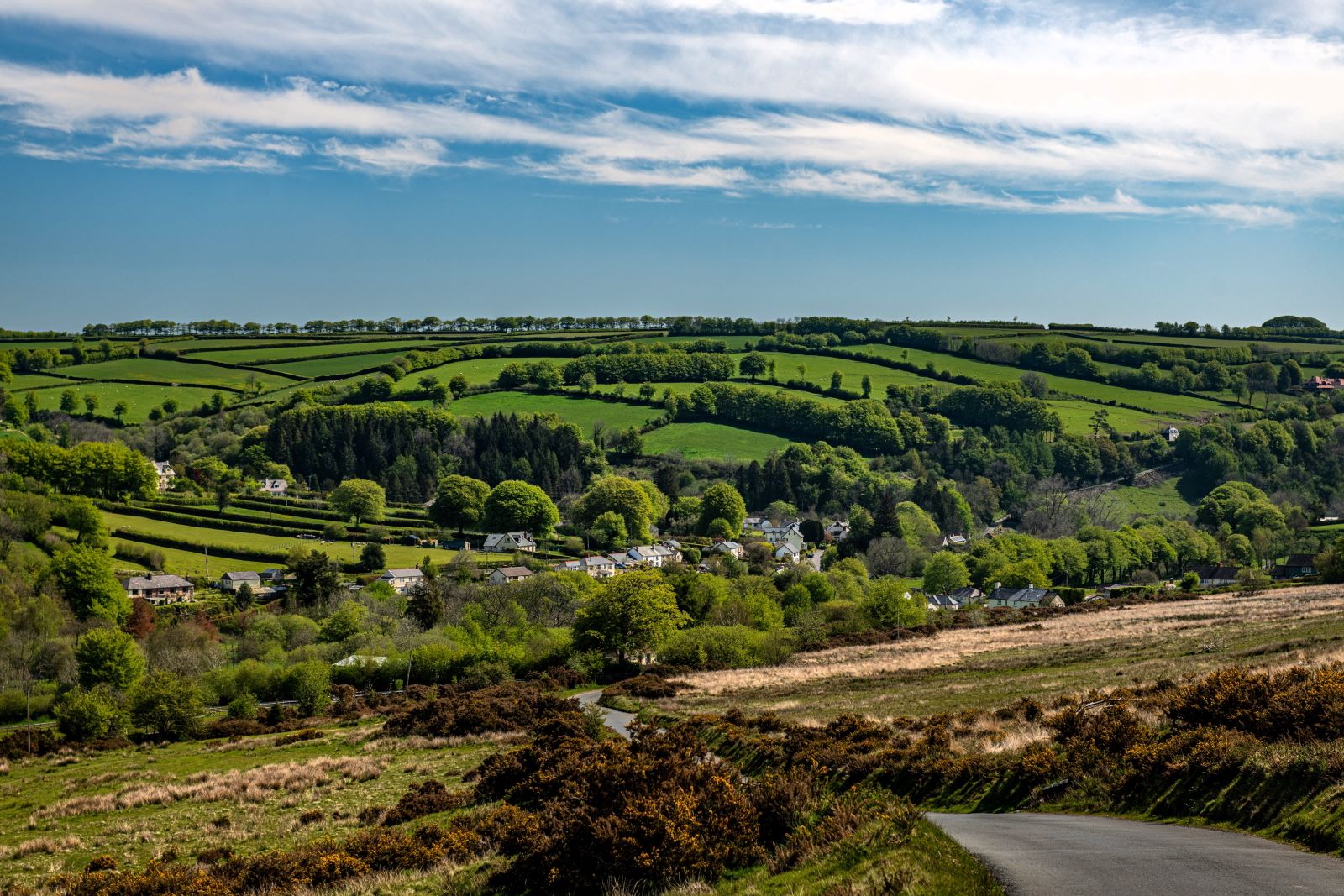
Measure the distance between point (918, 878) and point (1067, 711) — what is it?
A: 1115cm

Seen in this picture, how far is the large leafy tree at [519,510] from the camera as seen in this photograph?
14338 centimetres

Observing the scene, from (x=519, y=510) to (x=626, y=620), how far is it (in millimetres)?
78165

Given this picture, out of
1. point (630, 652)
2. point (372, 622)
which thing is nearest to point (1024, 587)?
point (630, 652)

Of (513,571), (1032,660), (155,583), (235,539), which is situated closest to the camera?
(1032,660)

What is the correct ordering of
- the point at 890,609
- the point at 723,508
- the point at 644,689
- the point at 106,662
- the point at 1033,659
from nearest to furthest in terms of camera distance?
the point at 1033,659
the point at 644,689
the point at 106,662
the point at 890,609
the point at 723,508

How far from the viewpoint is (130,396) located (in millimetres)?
185375

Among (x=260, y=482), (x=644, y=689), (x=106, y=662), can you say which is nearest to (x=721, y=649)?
(x=644, y=689)

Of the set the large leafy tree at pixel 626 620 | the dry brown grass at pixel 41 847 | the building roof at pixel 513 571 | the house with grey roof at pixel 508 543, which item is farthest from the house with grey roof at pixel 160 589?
the dry brown grass at pixel 41 847

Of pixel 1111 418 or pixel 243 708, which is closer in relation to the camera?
pixel 243 708

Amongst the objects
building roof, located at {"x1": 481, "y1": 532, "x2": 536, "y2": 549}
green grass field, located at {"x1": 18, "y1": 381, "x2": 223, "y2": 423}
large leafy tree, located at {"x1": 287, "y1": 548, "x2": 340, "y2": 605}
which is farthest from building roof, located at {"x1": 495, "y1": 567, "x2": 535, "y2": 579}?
green grass field, located at {"x1": 18, "y1": 381, "x2": 223, "y2": 423}

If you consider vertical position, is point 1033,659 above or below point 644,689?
above

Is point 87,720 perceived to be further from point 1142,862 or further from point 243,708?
point 1142,862

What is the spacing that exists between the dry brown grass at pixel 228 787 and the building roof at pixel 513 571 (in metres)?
69.1

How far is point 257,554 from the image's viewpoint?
10944cm
